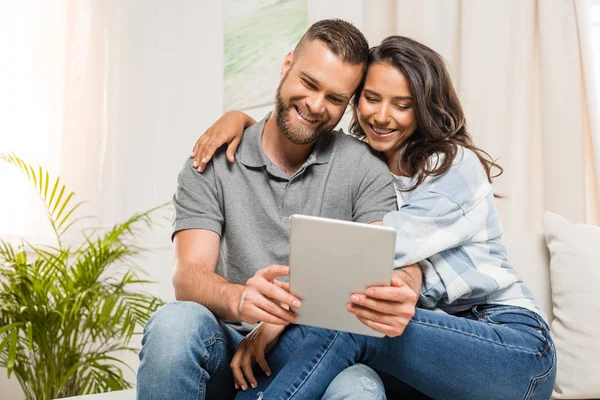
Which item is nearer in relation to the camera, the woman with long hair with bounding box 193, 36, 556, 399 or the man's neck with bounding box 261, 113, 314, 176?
the woman with long hair with bounding box 193, 36, 556, 399

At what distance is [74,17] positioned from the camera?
134 inches

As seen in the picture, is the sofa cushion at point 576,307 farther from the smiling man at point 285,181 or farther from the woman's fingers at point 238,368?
the woman's fingers at point 238,368

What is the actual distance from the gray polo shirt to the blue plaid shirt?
0.47ft

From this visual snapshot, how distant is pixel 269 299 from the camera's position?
1.22 metres

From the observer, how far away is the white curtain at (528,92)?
6.83ft

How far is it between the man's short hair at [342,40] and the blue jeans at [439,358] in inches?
27.4

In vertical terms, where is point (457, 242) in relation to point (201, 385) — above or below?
above

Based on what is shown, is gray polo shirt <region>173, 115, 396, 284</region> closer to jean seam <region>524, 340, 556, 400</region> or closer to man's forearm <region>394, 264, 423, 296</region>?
man's forearm <region>394, 264, 423, 296</region>

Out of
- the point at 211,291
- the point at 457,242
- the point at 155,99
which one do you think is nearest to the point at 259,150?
the point at 211,291

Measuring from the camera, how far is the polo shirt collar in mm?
1707

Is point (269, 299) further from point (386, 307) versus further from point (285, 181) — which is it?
point (285, 181)

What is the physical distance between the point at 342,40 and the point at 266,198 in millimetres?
448

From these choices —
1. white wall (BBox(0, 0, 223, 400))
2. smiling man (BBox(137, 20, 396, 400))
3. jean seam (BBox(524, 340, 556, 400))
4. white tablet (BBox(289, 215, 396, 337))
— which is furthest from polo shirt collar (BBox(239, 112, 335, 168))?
white wall (BBox(0, 0, 223, 400))

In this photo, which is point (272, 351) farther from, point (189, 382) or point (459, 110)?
point (459, 110)
